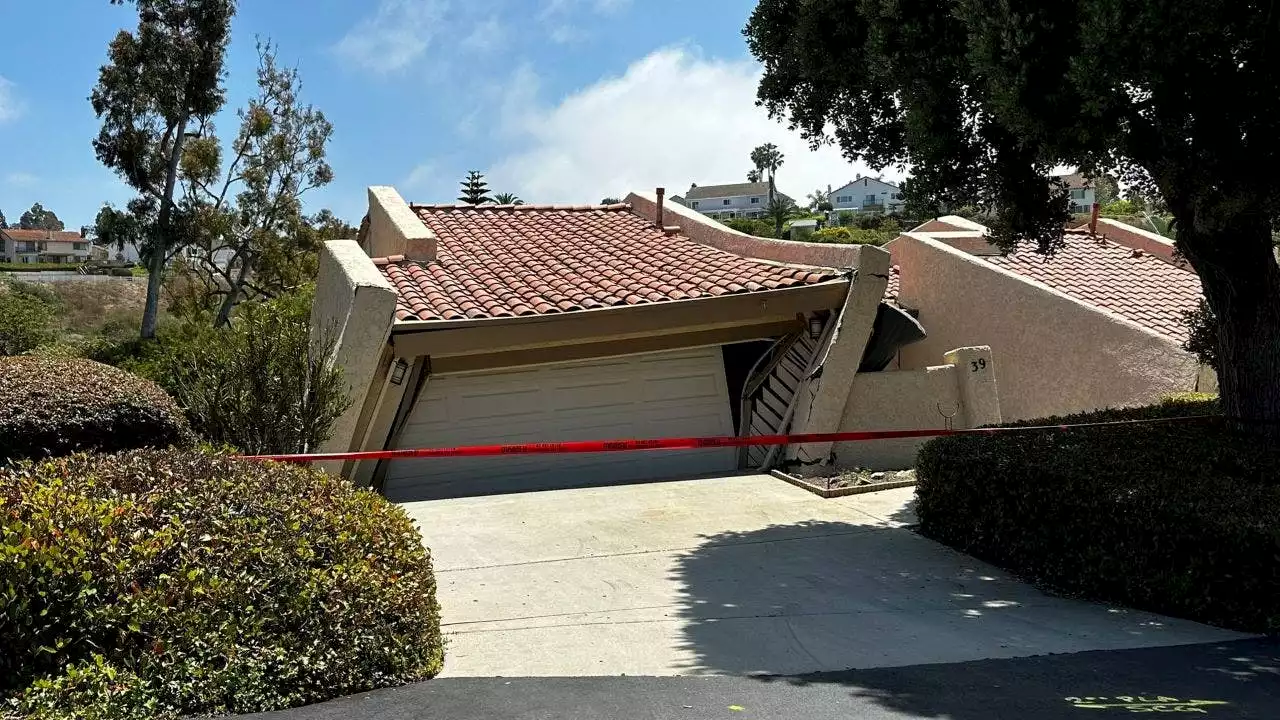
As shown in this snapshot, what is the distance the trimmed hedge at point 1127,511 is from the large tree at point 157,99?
32.0 metres

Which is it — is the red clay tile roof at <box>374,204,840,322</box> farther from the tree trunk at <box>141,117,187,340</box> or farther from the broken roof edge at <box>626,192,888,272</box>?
the tree trunk at <box>141,117,187,340</box>

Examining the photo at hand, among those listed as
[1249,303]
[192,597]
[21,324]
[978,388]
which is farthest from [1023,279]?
[21,324]

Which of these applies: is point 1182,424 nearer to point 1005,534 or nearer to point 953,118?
point 1005,534

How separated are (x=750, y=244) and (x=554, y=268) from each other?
2.86m

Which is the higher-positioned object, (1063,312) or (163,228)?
(163,228)

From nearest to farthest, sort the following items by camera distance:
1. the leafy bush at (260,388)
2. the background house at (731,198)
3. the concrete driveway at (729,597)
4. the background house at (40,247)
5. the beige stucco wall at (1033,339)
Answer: the concrete driveway at (729,597), the leafy bush at (260,388), the beige stucco wall at (1033,339), the background house at (40,247), the background house at (731,198)

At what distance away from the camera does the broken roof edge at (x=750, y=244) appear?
13.1 metres

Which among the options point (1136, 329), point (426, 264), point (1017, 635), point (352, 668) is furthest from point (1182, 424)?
point (426, 264)

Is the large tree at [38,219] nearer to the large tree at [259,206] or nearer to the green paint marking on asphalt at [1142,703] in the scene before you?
the large tree at [259,206]

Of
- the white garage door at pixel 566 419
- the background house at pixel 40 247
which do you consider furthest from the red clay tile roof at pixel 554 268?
the background house at pixel 40 247

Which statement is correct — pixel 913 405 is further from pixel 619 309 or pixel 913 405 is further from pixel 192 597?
pixel 192 597

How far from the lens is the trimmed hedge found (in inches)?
255

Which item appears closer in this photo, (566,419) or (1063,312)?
(566,419)

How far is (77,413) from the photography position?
7188 millimetres
